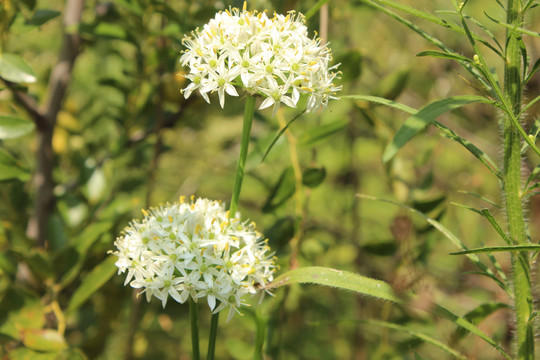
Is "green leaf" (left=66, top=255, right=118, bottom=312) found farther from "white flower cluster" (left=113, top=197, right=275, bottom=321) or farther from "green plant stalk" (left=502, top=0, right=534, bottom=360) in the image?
"green plant stalk" (left=502, top=0, right=534, bottom=360)

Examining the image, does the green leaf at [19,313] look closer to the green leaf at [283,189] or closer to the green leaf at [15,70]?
the green leaf at [15,70]

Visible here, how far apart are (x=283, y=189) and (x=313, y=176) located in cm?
10

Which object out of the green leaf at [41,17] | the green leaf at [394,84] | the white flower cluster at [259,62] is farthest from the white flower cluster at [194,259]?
the green leaf at [394,84]

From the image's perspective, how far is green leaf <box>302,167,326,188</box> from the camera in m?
1.37

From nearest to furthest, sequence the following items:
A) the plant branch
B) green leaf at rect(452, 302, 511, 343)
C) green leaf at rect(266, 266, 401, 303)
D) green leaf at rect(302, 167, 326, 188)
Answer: green leaf at rect(266, 266, 401, 303) < green leaf at rect(452, 302, 511, 343) < green leaf at rect(302, 167, 326, 188) < the plant branch

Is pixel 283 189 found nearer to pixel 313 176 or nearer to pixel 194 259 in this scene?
pixel 313 176

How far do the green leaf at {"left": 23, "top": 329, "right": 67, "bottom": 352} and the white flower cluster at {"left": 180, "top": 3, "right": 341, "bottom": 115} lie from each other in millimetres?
686

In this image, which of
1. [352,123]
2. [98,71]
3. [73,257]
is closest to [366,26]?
[352,123]

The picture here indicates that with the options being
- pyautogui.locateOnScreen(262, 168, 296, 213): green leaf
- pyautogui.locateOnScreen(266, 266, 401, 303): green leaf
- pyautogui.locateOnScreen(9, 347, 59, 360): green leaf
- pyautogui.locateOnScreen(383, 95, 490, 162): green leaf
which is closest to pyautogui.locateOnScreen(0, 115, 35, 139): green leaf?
pyautogui.locateOnScreen(9, 347, 59, 360): green leaf

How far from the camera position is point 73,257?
1.40 m

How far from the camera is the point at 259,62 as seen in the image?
3.21 ft

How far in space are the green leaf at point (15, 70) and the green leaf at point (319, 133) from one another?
676mm

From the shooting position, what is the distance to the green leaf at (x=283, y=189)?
56.0 inches

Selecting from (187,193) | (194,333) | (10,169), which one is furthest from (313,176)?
(187,193)
